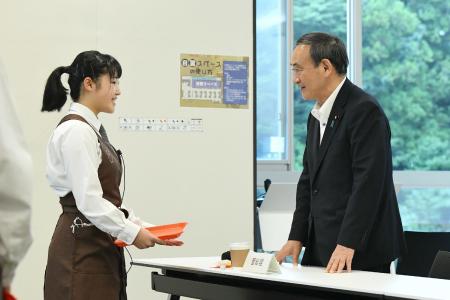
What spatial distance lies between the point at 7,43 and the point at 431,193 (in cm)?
352

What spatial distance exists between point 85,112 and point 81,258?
54 centimetres

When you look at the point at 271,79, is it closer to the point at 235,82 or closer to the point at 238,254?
the point at 235,82

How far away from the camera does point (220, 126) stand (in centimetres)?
502

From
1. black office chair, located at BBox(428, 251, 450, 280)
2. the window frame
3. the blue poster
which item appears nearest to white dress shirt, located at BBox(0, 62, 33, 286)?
black office chair, located at BBox(428, 251, 450, 280)

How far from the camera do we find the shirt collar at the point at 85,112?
2994 millimetres

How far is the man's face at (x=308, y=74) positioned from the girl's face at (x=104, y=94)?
2.35ft

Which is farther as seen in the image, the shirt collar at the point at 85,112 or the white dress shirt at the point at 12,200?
the shirt collar at the point at 85,112

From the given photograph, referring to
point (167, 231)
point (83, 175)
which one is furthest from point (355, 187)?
point (83, 175)

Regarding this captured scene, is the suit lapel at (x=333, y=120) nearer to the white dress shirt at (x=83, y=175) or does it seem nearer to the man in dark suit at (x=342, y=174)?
the man in dark suit at (x=342, y=174)

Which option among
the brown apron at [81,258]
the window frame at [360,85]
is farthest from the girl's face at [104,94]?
the window frame at [360,85]

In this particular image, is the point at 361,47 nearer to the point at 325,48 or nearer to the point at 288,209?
the point at 288,209

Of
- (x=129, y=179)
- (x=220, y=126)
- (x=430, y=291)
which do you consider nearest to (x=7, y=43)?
(x=129, y=179)

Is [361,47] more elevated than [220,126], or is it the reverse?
[361,47]

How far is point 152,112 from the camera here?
15.9ft
